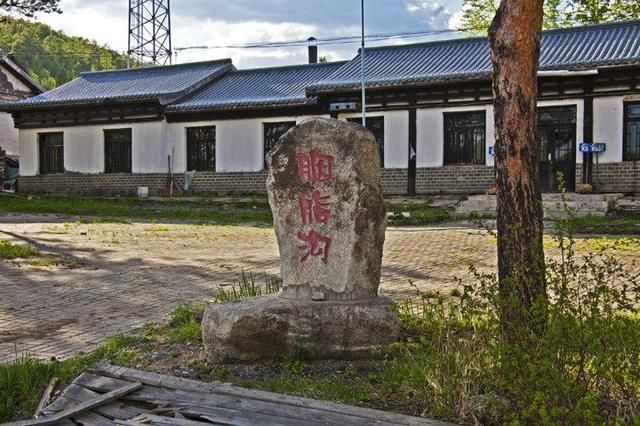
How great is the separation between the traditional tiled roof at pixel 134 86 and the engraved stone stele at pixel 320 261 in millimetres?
19447

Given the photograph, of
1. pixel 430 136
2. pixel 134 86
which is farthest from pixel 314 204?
pixel 134 86

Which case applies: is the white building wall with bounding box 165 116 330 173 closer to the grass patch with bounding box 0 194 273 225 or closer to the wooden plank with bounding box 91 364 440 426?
the grass patch with bounding box 0 194 273 225

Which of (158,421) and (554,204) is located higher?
(554,204)

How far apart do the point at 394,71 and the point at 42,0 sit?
10196 millimetres

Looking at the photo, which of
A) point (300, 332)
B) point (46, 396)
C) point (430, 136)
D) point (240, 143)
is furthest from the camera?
point (240, 143)

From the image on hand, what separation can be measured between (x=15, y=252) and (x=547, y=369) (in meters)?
9.19

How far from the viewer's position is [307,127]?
5363 mm

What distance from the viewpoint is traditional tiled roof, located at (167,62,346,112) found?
2269 centimetres

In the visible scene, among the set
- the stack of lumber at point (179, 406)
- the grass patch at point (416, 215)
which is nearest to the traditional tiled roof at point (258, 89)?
the grass patch at point (416, 215)

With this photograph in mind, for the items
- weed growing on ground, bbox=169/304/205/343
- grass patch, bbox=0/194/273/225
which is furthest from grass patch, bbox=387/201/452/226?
weed growing on ground, bbox=169/304/205/343

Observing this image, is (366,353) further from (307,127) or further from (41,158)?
(41,158)

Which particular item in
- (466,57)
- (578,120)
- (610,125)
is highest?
(466,57)

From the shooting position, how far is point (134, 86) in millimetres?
27156

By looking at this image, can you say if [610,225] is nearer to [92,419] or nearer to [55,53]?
[92,419]
